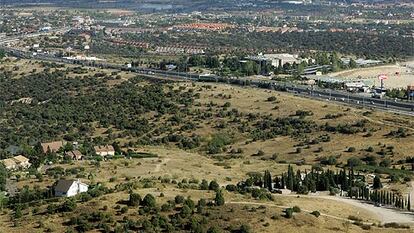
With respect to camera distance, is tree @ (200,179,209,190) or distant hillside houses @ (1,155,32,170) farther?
distant hillside houses @ (1,155,32,170)

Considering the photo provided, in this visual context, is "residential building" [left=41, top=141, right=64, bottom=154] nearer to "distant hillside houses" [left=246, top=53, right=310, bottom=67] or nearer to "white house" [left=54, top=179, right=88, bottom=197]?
"white house" [left=54, top=179, right=88, bottom=197]

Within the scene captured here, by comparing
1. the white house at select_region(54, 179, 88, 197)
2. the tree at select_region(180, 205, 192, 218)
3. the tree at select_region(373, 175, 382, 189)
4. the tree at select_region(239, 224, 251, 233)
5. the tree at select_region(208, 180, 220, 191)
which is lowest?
the tree at select_region(373, 175, 382, 189)

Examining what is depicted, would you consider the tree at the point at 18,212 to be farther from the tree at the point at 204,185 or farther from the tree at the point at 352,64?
the tree at the point at 352,64

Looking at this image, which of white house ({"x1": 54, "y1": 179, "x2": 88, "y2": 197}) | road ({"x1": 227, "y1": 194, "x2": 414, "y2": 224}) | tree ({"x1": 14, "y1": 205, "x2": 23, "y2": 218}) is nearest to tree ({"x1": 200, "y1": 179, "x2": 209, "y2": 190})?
road ({"x1": 227, "y1": 194, "x2": 414, "y2": 224})

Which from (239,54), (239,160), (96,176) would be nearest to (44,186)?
(96,176)

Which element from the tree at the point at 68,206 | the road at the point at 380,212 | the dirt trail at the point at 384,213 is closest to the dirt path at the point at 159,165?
the road at the point at 380,212
